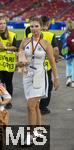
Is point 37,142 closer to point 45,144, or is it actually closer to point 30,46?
point 45,144

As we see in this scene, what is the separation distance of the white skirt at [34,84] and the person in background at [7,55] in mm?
2199

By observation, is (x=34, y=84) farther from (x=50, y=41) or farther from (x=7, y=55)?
(x=7, y=55)

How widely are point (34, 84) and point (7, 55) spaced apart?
2670 mm

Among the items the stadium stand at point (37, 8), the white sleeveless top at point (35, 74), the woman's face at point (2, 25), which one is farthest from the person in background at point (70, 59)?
the stadium stand at point (37, 8)

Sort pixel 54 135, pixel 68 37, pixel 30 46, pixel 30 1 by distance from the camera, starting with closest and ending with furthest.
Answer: pixel 30 46, pixel 54 135, pixel 68 37, pixel 30 1

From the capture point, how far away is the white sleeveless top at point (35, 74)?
6277mm

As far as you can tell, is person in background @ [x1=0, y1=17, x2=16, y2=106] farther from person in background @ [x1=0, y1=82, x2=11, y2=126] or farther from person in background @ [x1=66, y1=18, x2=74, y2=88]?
person in background @ [x1=0, y1=82, x2=11, y2=126]

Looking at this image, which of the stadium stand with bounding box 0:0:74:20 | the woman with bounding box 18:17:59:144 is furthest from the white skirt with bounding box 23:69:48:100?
the stadium stand with bounding box 0:0:74:20

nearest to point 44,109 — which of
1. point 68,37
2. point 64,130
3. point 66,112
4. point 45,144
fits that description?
point 66,112

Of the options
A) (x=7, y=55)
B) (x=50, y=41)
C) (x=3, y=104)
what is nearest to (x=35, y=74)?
(x=3, y=104)

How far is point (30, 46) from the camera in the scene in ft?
20.5

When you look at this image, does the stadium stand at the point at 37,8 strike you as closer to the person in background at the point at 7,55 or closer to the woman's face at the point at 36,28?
the person in background at the point at 7,55

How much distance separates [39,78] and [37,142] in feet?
2.86

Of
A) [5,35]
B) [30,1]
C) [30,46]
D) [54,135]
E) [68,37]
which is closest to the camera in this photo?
[30,46]
